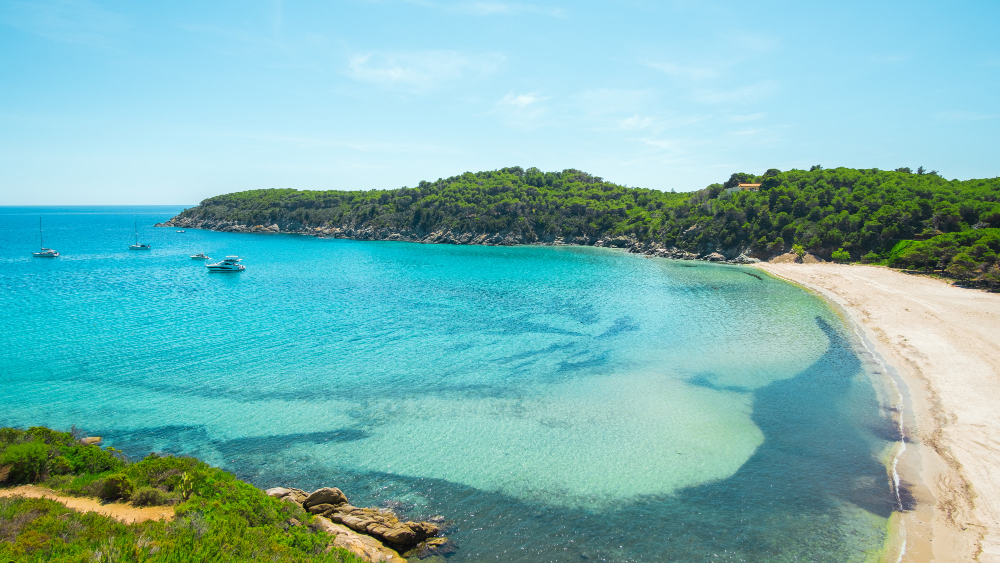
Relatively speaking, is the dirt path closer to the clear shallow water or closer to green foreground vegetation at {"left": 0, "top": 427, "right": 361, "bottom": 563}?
green foreground vegetation at {"left": 0, "top": 427, "right": 361, "bottom": 563}

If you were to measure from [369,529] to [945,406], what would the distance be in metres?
23.3

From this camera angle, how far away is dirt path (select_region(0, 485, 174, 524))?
31.6 ft

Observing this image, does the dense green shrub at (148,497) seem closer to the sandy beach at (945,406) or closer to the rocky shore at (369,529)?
the rocky shore at (369,529)

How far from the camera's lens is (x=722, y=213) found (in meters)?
80.2

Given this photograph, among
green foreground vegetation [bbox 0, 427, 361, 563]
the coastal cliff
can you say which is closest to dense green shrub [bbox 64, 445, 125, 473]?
green foreground vegetation [bbox 0, 427, 361, 563]

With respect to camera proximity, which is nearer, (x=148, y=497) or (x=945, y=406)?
(x=148, y=497)

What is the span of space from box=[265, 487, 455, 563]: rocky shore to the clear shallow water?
2.89 ft

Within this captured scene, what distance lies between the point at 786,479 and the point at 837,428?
5368mm

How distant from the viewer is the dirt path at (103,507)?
9.63 meters

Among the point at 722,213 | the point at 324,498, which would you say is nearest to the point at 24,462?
the point at 324,498

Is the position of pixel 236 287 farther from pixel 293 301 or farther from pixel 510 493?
pixel 510 493

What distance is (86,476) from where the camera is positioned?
445 inches

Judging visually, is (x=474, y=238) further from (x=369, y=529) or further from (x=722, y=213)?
(x=369, y=529)

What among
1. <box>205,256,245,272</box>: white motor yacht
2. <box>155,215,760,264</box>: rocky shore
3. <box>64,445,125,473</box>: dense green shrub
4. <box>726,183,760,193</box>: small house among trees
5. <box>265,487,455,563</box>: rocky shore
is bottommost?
<box>265,487,455,563</box>: rocky shore
